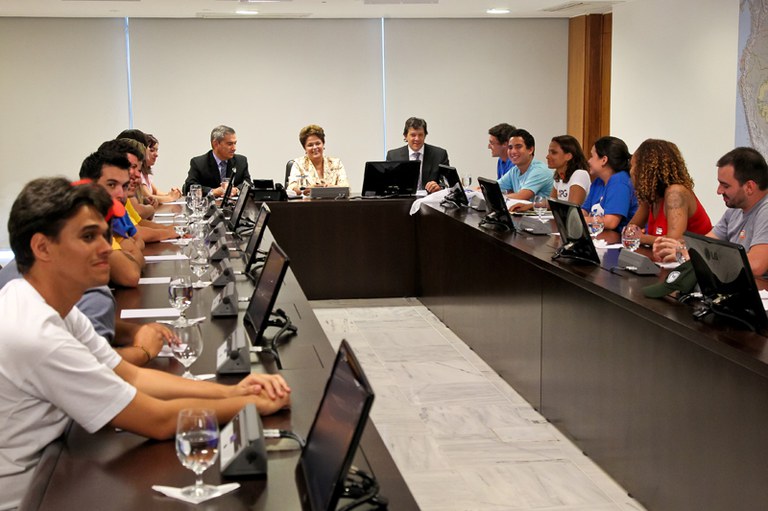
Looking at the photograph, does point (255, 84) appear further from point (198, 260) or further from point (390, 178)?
point (198, 260)

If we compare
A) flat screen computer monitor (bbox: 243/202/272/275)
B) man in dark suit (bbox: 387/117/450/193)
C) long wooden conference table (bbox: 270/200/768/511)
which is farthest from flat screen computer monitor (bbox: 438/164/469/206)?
flat screen computer monitor (bbox: 243/202/272/275)

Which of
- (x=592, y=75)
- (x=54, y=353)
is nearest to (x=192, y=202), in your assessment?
(x=54, y=353)

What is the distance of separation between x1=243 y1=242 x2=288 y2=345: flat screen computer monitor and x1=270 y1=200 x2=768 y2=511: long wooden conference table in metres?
1.24

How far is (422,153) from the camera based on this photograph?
836 cm

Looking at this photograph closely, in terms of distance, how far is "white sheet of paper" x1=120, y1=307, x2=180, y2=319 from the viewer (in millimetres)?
3248

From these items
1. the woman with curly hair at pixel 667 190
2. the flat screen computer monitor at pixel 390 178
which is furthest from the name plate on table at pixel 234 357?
the flat screen computer monitor at pixel 390 178

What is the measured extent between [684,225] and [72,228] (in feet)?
11.0

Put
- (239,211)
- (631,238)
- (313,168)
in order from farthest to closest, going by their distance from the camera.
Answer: (313,168), (239,211), (631,238)

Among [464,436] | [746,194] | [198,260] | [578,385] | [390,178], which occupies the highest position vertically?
[746,194]

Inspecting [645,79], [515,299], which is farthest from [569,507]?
[645,79]

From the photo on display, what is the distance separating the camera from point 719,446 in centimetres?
283

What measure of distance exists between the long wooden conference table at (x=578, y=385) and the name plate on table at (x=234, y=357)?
0.07 metres

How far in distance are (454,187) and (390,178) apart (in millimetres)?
783

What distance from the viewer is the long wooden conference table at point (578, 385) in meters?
1.85
